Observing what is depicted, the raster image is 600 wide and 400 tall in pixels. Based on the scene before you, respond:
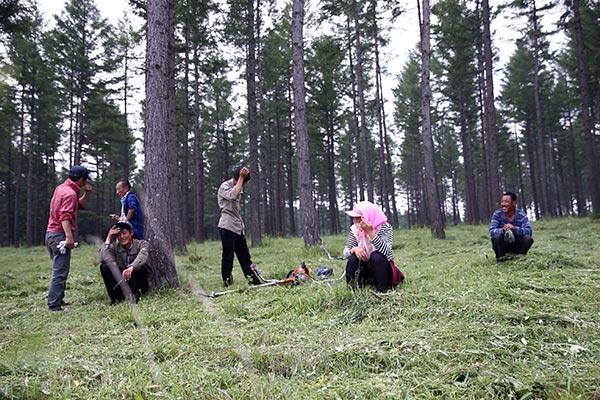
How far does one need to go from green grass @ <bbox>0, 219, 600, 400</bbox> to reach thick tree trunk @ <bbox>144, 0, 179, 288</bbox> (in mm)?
872

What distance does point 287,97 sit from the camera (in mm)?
25016

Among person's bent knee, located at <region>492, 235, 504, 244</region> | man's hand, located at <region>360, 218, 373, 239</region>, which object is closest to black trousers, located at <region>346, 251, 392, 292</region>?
man's hand, located at <region>360, 218, 373, 239</region>

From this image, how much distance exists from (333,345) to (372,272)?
63.9 inches

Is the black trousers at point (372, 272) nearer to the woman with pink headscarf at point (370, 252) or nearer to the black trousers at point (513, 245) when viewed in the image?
the woman with pink headscarf at point (370, 252)

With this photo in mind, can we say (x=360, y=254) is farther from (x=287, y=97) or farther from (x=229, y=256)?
(x=287, y=97)

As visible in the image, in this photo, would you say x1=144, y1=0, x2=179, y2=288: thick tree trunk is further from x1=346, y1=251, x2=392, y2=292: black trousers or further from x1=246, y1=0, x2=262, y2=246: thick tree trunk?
x1=246, y1=0, x2=262, y2=246: thick tree trunk

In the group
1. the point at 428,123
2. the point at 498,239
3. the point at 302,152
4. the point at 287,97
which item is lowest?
the point at 498,239

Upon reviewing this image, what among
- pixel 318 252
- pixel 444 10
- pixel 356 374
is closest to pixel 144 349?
pixel 356 374

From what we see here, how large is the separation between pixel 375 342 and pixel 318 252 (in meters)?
6.40

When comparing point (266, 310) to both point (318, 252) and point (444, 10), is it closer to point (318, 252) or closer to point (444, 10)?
Result: point (318, 252)

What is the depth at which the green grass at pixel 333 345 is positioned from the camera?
1.91 metres

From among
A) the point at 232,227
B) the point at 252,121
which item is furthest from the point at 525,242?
the point at 252,121

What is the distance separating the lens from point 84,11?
770 inches

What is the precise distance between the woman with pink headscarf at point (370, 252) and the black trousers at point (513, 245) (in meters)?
2.04
